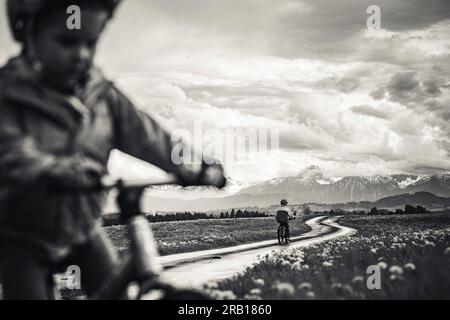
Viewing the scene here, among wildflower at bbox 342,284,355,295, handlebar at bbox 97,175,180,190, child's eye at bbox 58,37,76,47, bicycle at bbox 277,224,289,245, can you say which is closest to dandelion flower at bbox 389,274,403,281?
wildflower at bbox 342,284,355,295

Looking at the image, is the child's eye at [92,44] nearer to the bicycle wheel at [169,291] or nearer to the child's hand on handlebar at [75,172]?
the child's hand on handlebar at [75,172]

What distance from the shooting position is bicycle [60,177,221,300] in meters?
3.85

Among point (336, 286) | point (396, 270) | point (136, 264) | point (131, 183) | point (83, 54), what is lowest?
point (336, 286)

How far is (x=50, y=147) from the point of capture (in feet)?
12.2

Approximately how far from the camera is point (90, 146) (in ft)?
12.9

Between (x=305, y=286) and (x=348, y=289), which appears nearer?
(x=348, y=289)

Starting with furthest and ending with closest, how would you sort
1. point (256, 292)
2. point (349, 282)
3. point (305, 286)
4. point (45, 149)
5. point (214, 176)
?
1. point (349, 282)
2. point (305, 286)
3. point (256, 292)
4. point (214, 176)
5. point (45, 149)

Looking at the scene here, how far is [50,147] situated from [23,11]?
1025mm

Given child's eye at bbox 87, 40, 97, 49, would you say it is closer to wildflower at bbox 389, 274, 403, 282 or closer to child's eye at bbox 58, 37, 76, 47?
child's eye at bbox 58, 37, 76, 47

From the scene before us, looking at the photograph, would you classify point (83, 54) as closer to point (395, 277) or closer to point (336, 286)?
point (336, 286)

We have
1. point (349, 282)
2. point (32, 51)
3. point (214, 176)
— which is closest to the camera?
point (32, 51)

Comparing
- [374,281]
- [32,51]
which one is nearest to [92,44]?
[32,51]
